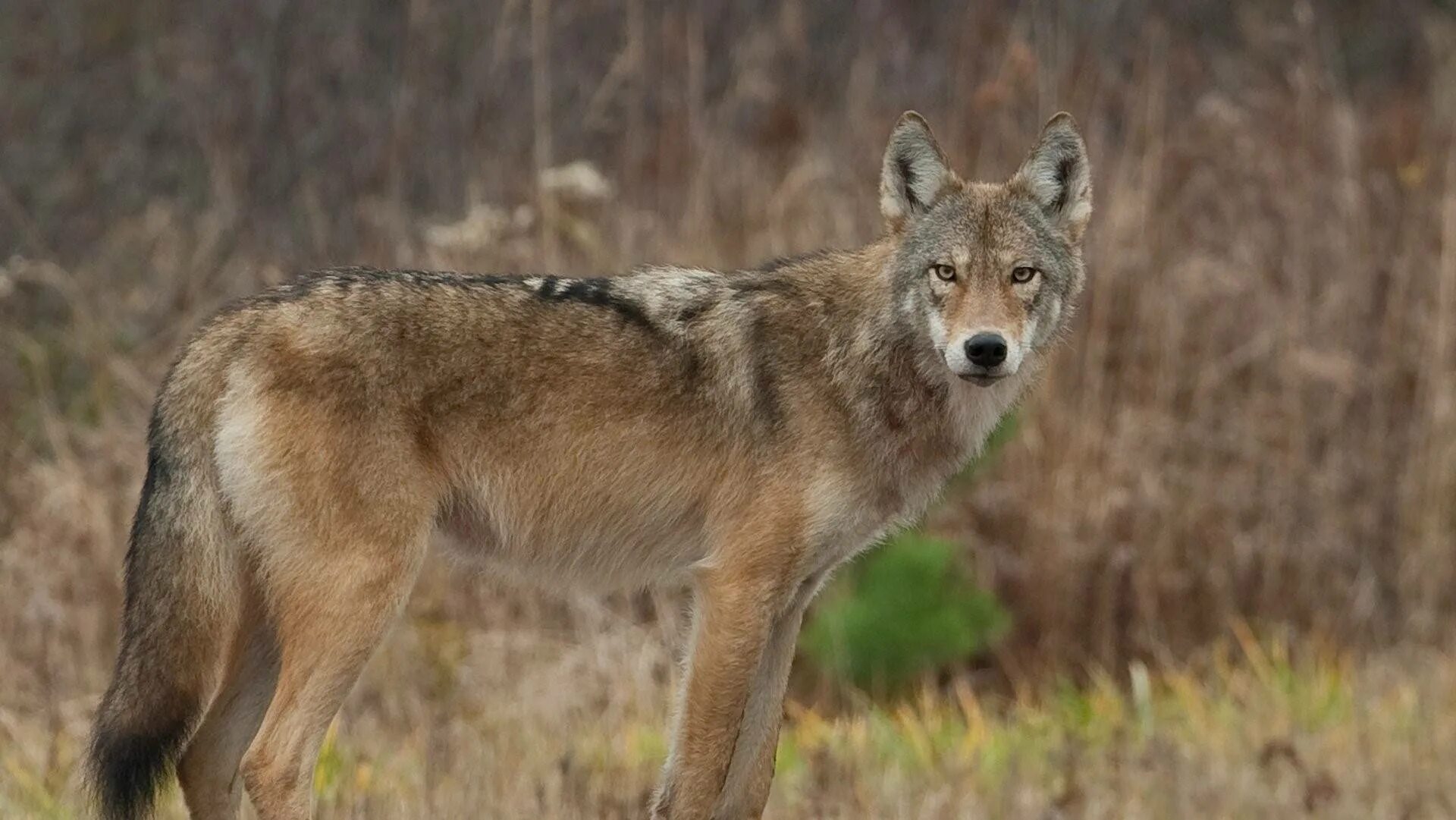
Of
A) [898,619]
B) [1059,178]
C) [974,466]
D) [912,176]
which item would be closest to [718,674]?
[912,176]

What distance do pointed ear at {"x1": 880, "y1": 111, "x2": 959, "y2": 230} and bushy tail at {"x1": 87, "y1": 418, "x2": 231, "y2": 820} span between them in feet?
6.60

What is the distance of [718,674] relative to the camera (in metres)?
4.74

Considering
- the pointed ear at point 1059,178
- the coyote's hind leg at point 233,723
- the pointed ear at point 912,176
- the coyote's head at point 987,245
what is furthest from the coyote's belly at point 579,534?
the pointed ear at point 1059,178

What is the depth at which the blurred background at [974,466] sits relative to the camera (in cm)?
596

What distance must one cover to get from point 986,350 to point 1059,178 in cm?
83

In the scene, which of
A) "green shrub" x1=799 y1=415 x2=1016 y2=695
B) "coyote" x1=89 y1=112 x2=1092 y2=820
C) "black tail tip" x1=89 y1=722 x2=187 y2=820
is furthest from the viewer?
"green shrub" x1=799 y1=415 x2=1016 y2=695

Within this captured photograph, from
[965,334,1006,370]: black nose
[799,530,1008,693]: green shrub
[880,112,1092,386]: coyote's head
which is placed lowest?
[799,530,1008,693]: green shrub

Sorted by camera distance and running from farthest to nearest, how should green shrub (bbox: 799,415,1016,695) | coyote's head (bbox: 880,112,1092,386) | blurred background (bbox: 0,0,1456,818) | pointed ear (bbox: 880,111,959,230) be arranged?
green shrub (bbox: 799,415,1016,695) → blurred background (bbox: 0,0,1456,818) → pointed ear (bbox: 880,111,959,230) → coyote's head (bbox: 880,112,1092,386)

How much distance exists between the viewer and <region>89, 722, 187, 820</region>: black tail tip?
170 inches

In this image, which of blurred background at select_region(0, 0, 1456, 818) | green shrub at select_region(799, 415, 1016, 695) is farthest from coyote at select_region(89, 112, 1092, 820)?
green shrub at select_region(799, 415, 1016, 695)

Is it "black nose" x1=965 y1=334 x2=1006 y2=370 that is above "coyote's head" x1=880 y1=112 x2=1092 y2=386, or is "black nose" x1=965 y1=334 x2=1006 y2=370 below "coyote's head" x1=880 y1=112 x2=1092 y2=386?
below

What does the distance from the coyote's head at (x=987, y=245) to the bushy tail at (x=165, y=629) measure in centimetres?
192

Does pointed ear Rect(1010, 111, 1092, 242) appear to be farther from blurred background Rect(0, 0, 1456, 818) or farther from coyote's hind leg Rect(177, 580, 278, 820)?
coyote's hind leg Rect(177, 580, 278, 820)

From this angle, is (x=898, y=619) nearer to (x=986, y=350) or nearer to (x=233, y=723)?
(x=986, y=350)
